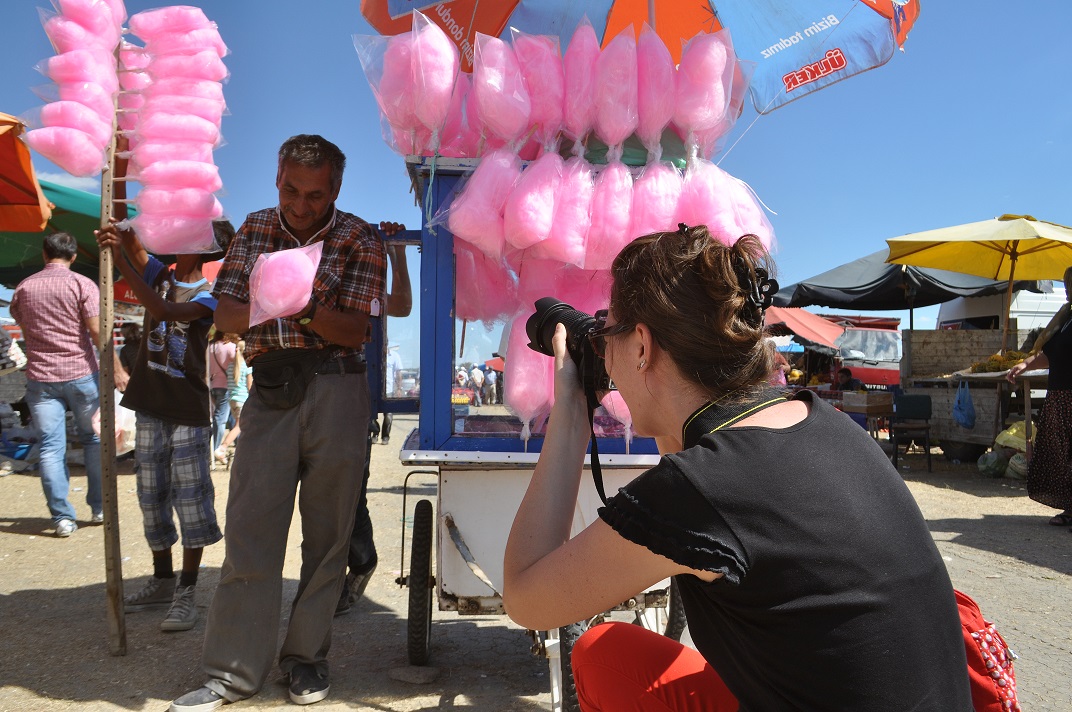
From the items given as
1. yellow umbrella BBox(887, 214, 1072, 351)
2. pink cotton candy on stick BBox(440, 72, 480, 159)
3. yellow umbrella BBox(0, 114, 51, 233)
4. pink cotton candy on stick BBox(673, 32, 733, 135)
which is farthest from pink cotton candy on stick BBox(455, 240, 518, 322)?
yellow umbrella BBox(887, 214, 1072, 351)

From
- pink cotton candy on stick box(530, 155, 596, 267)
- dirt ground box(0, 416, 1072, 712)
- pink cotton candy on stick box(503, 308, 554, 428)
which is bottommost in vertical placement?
dirt ground box(0, 416, 1072, 712)

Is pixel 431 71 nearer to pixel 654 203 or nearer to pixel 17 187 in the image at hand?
pixel 654 203

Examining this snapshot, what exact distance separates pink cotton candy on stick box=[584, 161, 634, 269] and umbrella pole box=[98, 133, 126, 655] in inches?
66.0

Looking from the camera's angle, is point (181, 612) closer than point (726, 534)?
No

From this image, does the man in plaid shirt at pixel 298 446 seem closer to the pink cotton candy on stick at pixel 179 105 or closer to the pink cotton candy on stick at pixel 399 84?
the pink cotton candy on stick at pixel 399 84

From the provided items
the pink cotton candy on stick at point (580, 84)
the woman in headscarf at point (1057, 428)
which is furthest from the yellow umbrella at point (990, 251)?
the pink cotton candy on stick at point (580, 84)

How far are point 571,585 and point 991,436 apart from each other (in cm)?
827

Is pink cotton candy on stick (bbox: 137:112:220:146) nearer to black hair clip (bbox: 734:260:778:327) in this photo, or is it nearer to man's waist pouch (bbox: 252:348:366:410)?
man's waist pouch (bbox: 252:348:366:410)

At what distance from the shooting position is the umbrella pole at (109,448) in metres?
2.45

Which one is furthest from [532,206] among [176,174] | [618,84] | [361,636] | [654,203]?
[361,636]

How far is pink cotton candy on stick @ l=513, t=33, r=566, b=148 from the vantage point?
2.18 m

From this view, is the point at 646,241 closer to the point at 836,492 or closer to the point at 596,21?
the point at 836,492

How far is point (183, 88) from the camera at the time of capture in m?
2.46

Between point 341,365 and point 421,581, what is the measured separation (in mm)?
789
